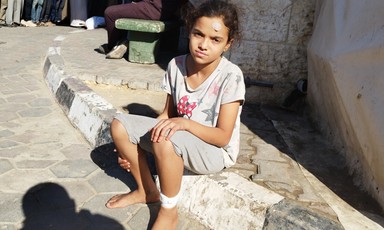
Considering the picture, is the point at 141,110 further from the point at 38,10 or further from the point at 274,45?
the point at 38,10

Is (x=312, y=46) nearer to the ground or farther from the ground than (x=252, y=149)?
farther from the ground

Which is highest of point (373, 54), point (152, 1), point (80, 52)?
point (373, 54)

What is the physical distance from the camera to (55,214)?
7.46ft

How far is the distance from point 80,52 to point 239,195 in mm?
3988

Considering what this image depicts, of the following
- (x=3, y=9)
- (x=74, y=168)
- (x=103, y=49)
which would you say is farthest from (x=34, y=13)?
(x=74, y=168)

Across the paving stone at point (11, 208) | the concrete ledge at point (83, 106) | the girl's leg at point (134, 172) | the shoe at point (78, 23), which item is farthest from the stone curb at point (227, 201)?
the shoe at point (78, 23)

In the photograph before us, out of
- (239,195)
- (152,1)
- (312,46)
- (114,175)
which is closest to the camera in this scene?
(239,195)

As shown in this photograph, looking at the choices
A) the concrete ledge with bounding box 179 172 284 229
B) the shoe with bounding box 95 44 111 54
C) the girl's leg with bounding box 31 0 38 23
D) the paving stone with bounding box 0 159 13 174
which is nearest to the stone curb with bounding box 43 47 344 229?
the concrete ledge with bounding box 179 172 284 229

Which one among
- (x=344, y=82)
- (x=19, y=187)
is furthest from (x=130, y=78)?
(x=344, y=82)

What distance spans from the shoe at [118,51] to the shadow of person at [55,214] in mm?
2938

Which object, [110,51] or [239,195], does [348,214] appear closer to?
[239,195]

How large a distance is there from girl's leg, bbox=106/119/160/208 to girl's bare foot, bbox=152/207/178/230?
0.28 metres

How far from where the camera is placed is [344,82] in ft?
8.53

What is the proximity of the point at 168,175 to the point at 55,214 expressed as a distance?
774 millimetres
